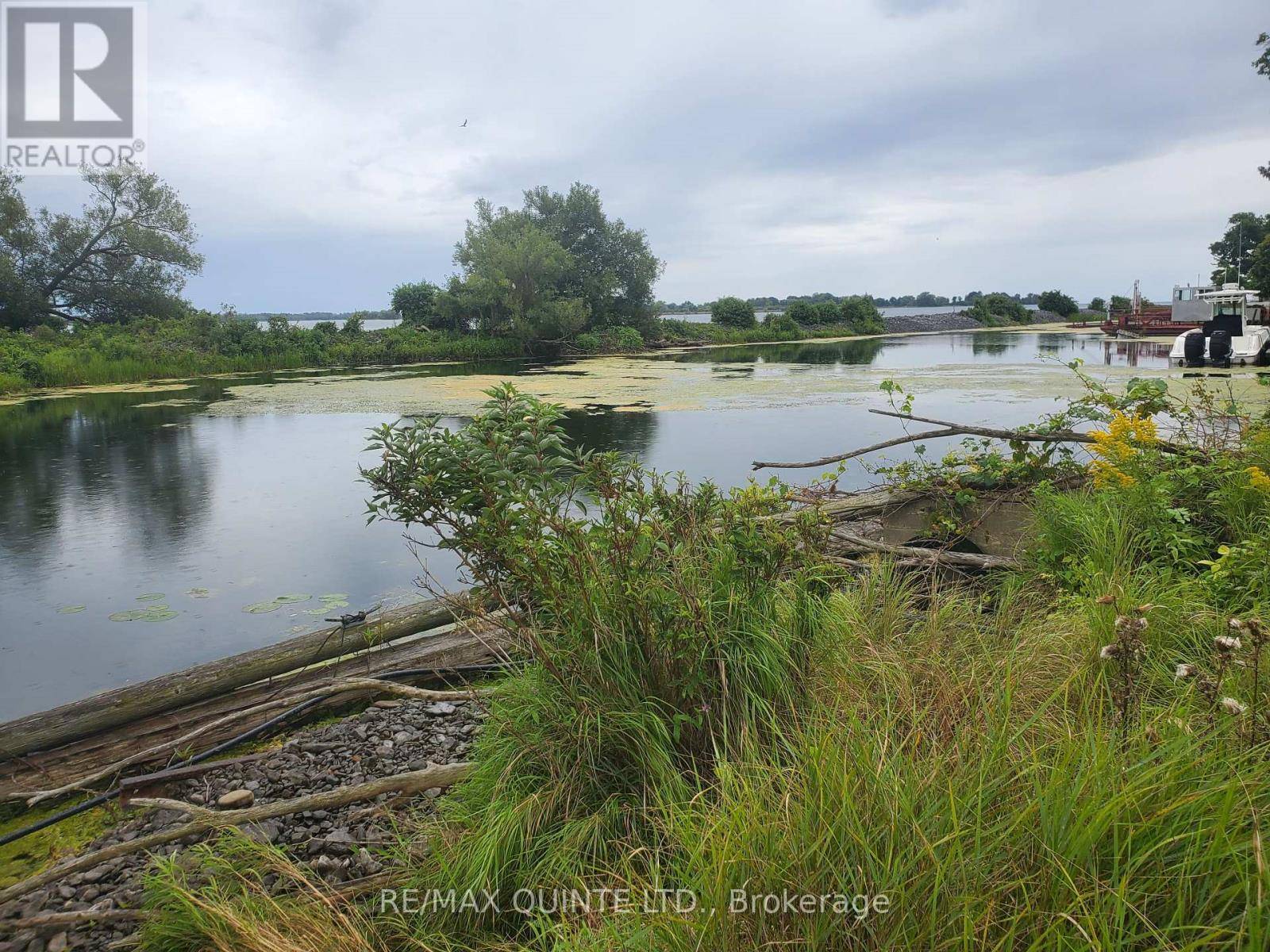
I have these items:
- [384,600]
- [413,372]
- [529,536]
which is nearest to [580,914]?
[529,536]

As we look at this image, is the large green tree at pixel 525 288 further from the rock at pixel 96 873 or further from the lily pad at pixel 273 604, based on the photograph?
the rock at pixel 96 873

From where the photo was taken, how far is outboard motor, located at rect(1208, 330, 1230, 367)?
17547 mm

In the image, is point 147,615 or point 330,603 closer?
point 147,615

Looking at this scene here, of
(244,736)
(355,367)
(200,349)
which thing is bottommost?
(244,736)

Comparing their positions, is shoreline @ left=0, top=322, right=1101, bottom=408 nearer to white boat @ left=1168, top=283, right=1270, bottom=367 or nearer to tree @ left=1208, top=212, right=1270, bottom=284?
tree @ left=1208, top=212, right=1270, bottom=284

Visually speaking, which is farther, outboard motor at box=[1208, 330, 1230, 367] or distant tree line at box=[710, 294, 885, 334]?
distant tree line at box=[710, 294, 885, 334]

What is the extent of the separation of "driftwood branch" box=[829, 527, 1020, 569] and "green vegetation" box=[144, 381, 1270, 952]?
48 centimetres

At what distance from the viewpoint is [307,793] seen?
3.00 metres

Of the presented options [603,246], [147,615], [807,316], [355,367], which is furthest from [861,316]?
[147,615]

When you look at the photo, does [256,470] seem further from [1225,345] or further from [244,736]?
[1225,345]

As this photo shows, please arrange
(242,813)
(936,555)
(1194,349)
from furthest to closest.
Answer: (1194,349)
(936,555)
(242,813)

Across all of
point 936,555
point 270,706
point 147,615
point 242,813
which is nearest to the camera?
point 242,813

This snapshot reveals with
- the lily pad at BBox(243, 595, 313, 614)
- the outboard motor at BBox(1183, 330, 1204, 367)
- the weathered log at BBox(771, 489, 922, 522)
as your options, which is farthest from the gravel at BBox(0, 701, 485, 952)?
the outboard motor at BBox(1183, 330, 1204, 367)

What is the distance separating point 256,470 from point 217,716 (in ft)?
23.3
